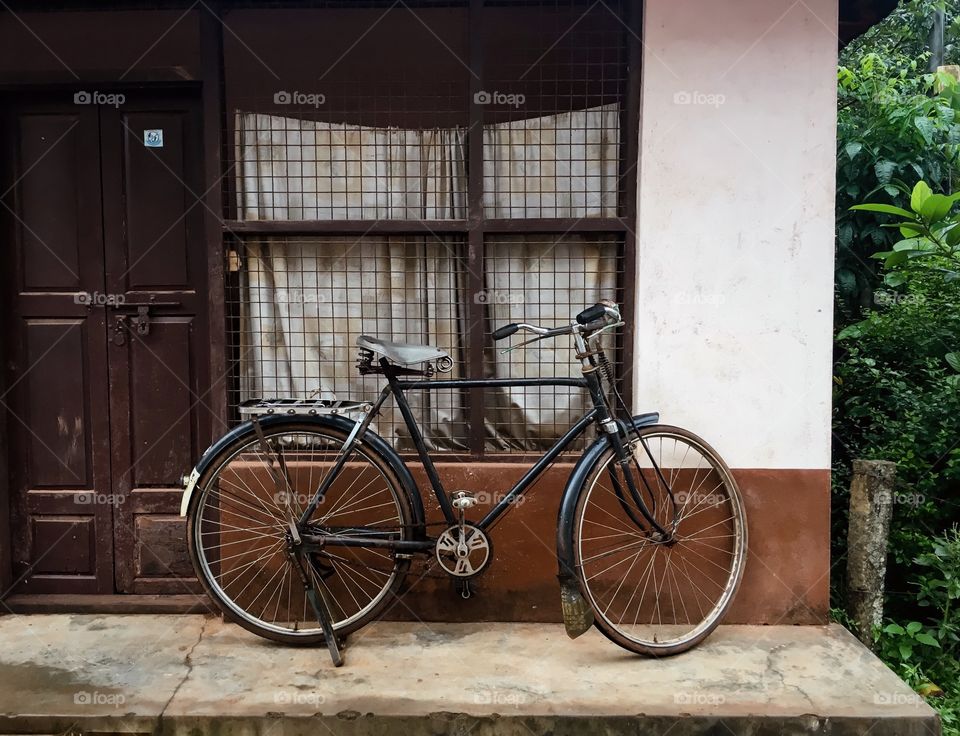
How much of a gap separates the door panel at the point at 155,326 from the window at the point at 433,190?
32cm

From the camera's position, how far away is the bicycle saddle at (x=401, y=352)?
318cm

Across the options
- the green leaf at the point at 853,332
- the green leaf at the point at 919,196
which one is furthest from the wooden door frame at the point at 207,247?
the green leaf at the point at 853,332

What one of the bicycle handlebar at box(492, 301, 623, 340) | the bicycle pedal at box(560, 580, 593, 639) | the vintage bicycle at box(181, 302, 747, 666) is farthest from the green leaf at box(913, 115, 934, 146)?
the bicycle pedal at box(560, 580, 593, 639)

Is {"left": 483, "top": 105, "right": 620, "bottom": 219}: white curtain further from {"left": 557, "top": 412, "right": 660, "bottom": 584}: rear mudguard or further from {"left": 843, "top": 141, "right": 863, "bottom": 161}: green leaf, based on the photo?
{"left": 843, "top": 141, "right": 863, "bottom": 161}: green leaf

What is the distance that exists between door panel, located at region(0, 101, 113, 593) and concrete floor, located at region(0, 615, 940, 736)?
0.52 m

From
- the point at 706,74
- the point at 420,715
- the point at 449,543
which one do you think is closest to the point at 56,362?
the point at 449,543

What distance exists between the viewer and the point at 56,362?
3.96 m

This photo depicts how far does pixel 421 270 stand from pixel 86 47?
2.12m

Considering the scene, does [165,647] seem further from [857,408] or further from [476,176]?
[857,408]

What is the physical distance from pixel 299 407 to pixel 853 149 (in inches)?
162

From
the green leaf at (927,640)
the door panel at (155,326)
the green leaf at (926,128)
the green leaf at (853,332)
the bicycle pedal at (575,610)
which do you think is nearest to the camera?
the bicycle pedal at (575,610)

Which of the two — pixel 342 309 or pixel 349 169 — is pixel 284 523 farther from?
pixel 349 169

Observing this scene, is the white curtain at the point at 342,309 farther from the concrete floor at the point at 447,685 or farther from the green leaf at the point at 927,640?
the green leaf at the point at 927,640

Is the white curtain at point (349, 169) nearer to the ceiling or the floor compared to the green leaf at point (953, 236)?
nearer to the ceiling
